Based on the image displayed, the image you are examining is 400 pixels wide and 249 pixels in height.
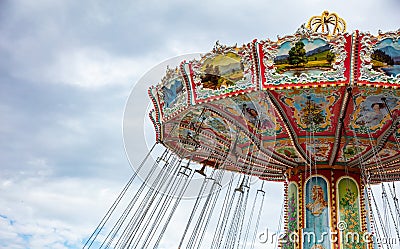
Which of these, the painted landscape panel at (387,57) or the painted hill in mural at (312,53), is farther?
the painted hill in mural at (312,53)

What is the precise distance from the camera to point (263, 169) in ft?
33.0

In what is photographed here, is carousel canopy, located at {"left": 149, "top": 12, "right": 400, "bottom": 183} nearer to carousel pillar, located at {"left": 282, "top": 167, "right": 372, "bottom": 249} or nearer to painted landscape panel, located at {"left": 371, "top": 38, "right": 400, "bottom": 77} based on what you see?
painted landscape panel, located at {"left": 371, "top": 38, "right": 400, "bottom": 77}

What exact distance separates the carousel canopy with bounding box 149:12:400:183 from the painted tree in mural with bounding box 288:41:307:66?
1 cm

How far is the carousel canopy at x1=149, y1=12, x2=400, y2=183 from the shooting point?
6.32 meters

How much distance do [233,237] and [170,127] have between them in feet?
7.89

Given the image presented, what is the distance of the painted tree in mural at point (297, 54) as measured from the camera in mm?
6422

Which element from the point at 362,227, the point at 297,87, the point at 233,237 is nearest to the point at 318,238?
the point at 362,227

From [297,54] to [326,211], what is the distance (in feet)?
11.1

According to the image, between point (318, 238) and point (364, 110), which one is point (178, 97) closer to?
point (364, 110)

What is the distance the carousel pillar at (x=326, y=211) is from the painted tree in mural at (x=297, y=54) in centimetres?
296

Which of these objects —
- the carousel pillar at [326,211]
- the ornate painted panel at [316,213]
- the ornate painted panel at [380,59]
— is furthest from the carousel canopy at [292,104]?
the ornate painted panel at [316,213]

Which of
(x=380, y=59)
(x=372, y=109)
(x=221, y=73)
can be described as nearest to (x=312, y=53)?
(x=380, y=59)

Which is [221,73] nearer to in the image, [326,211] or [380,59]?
[380,59]

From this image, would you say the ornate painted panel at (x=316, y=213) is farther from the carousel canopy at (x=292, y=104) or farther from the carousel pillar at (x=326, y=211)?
the carousel canopy at (x=292, y=104)
